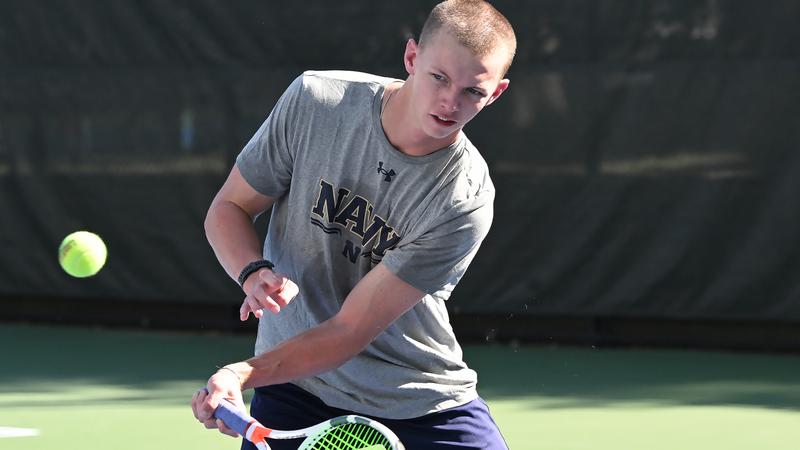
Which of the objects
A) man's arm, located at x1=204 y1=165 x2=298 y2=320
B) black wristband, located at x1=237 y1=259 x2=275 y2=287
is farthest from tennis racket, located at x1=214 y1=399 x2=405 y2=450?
black wristband, located at x1=237 y1=259 x2=275 y2=287

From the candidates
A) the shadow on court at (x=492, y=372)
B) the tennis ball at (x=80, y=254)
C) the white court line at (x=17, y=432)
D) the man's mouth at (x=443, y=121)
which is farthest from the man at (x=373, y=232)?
the shadow on court at (x=492, y=372)

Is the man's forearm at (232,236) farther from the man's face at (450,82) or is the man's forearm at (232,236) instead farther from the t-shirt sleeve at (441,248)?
the man's face at (450,82)

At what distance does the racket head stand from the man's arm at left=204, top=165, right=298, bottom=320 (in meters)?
0.26

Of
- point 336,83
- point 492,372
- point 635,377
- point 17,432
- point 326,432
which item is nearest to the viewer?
point 326,432

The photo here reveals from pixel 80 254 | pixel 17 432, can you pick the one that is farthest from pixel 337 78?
pixel 17 432

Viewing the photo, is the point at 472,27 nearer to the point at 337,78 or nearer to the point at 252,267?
the point at 337,78

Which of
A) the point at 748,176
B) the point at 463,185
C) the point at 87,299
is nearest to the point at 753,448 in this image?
the point at 748,176

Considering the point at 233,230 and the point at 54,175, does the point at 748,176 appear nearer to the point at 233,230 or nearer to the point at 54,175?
the point at 54,175

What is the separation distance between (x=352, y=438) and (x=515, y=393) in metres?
3.24

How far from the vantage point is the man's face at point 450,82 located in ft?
9.16

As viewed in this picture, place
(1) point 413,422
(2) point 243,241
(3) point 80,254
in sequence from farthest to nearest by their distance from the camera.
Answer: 1. (3) point 80,254
2. (1) point 413,422
3. (2) point 243,241

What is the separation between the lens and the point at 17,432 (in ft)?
16.7

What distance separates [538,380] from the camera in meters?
6.19

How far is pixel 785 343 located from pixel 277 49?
2876mm
